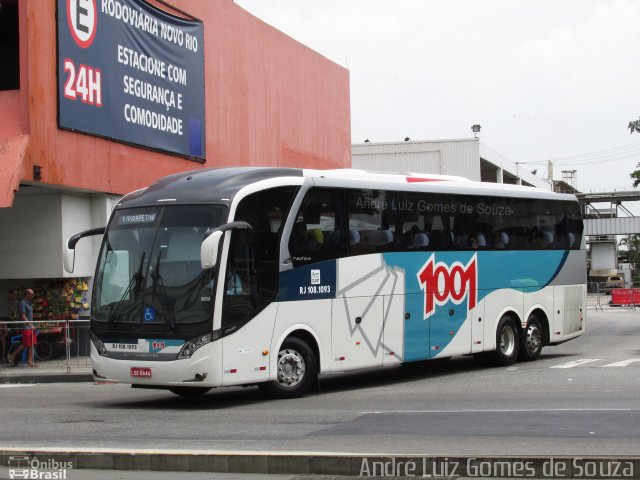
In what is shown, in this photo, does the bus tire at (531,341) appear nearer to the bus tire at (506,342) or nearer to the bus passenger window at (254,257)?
the bus tire at (506,342)

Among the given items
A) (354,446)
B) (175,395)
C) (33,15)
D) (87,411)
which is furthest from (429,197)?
(33,15)

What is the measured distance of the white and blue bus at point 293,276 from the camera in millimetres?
14312

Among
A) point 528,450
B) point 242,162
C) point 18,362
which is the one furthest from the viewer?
point 242,162

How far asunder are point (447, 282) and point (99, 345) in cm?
693

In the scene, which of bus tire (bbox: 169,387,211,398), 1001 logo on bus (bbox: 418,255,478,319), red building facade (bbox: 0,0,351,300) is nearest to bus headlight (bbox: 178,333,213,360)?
bus tire (bbox: 169,387,211,398)

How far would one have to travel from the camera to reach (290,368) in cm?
1554

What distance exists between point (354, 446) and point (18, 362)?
14021 millimetres

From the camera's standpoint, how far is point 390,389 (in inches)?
672

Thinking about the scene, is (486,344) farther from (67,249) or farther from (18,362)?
(18,362)

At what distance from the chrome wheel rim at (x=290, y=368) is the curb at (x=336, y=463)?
6122 mm

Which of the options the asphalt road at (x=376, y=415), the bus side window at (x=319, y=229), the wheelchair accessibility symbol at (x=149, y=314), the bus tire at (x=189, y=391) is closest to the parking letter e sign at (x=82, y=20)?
the asphalt road at (x=376, y=415)

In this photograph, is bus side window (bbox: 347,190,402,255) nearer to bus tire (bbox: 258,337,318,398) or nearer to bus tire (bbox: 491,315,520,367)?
bus tire (bbox: 258,337,318,398)

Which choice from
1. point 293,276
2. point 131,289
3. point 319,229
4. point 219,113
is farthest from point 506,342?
point 219,113

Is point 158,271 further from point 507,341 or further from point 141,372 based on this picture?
point 507,341
